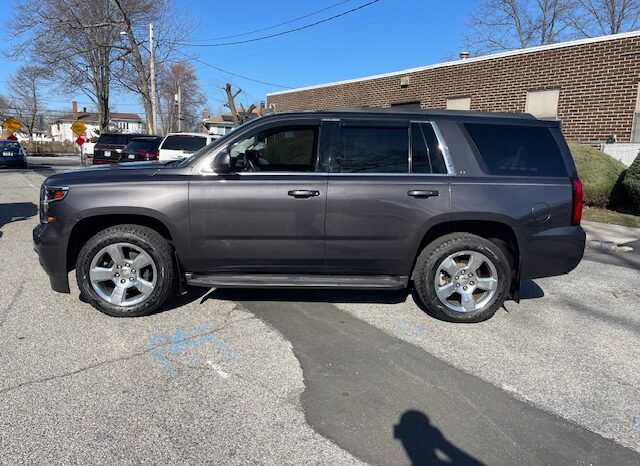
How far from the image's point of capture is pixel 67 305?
181 inches

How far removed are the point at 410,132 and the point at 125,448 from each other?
3316 millimetres

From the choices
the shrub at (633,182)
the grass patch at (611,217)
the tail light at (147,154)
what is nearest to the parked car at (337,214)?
the grass patch at (611,217)

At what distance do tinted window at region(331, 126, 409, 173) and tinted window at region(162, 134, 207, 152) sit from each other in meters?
10.0

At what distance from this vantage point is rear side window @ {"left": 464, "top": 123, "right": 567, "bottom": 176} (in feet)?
14.3

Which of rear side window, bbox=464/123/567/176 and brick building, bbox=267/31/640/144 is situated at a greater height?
brick building, bbox=267/31/640/144

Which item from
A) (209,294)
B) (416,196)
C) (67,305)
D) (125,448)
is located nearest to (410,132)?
(416,196)

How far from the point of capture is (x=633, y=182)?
403 inches

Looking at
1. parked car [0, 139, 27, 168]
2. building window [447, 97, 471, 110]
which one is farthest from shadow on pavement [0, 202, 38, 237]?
parked car [0, 139, 27, 168]

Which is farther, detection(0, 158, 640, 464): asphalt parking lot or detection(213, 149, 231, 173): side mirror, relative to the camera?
detection(213, 149, 231, 173): side mirror

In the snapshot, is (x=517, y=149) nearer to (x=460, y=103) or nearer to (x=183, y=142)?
(x=183, y=142)

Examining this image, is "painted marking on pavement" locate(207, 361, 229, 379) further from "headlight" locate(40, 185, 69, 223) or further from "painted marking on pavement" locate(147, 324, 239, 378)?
"headlight" locate(40, 185, 69, 223)

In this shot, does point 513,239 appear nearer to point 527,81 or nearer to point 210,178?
point 210,178

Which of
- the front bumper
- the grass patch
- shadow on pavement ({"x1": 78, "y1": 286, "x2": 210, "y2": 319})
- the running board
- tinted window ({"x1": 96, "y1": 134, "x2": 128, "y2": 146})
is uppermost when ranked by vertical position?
tinted window ({"x1": 96, "y1": 134, "x2": 128, "y2": 146})

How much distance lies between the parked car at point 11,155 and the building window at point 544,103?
22273 millimetres
